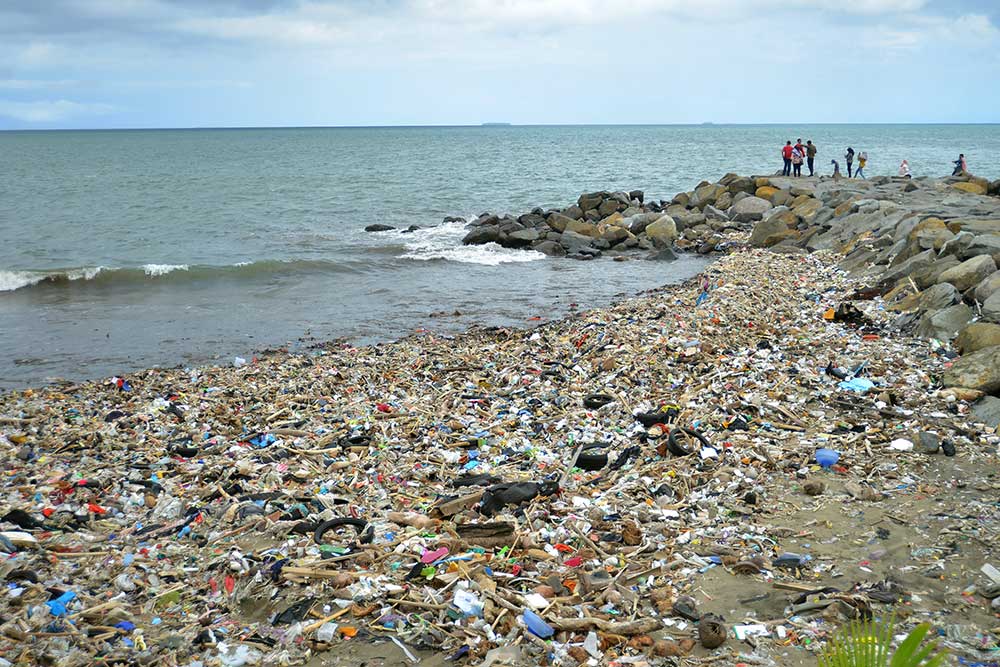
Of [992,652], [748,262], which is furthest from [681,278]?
[992,652]

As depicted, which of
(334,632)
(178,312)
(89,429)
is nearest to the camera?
(334,632)

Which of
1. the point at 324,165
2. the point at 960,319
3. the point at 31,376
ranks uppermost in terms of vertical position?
the point at 324,165

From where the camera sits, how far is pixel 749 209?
1015 inches

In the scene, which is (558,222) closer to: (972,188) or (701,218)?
(701,218)

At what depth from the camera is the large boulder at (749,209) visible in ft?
83.9

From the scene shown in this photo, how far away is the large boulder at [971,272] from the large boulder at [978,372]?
116 inches

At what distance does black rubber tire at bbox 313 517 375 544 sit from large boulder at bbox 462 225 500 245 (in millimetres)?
20599

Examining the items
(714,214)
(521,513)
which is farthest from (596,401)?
(714,214)

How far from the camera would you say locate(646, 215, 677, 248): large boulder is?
79.4 ft

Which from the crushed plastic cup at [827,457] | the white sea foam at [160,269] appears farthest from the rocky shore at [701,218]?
the crushed plastic cup at [827,457]

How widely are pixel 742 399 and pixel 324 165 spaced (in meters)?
66.9

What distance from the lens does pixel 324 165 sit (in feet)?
228

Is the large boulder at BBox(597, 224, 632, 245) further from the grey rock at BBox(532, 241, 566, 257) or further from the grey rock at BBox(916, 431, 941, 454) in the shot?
the grey rock at BBox(916, 431, 941, 454)

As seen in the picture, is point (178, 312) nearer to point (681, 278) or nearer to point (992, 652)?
point (681, 278)
